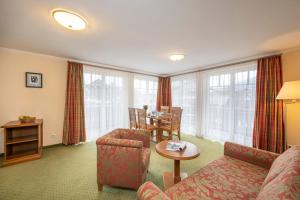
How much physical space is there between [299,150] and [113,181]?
79.1 inches

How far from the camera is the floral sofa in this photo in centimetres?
83

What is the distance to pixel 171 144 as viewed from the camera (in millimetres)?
2053

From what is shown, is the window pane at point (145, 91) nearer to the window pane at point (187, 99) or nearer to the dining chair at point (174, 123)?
the window pane at point (187, 99)

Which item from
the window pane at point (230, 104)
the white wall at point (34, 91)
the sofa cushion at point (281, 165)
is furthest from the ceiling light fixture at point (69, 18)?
the window pane at point (230, 104)

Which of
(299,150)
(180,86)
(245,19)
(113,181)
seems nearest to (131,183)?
(113,181)

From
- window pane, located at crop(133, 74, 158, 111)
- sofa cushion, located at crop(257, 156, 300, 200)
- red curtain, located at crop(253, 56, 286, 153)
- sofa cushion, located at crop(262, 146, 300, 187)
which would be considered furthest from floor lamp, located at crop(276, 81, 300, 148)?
window pane, located at crop(133, 74, 158, 111)

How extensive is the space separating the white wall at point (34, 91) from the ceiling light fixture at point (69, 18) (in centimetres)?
204

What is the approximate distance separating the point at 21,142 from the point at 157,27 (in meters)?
3.35

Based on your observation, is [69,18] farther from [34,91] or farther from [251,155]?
[251,155]

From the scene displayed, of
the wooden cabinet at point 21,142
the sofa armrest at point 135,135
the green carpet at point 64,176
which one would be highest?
the sofa armrest at point 135,135

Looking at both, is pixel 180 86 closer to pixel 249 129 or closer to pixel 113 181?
pixel 249 129

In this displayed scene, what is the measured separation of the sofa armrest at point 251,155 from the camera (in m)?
1.68

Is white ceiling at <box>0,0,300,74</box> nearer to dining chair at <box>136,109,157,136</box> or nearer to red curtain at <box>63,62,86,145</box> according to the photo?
red curtain at <box>63,62,86,145</box>

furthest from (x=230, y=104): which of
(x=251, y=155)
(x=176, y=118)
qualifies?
(x=251, y=155)
